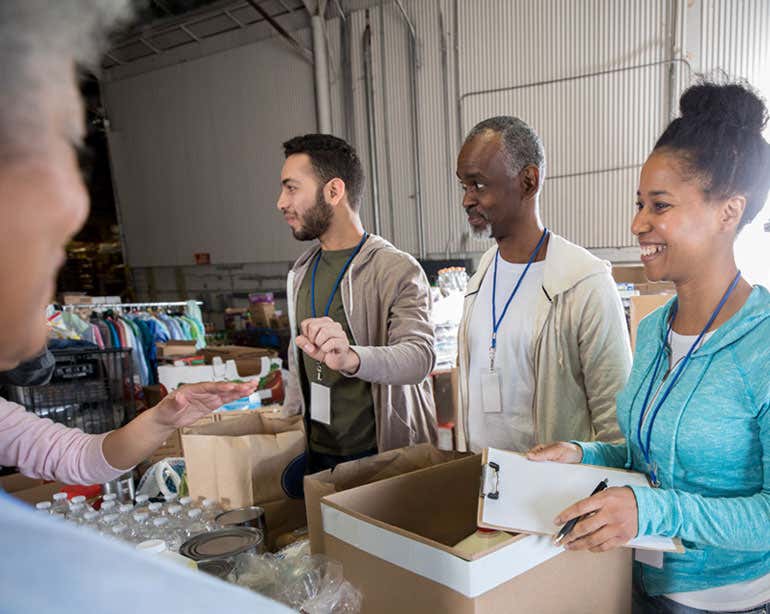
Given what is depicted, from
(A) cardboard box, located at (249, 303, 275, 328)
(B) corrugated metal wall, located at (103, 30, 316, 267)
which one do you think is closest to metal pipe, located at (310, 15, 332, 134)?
(B) corrugated metal wall, located at (103, 30, 316, 267)

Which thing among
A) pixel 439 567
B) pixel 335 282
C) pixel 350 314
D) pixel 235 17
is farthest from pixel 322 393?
pixel 235 17

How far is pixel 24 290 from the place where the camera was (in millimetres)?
327

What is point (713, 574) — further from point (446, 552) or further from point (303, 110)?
point (303, 110)

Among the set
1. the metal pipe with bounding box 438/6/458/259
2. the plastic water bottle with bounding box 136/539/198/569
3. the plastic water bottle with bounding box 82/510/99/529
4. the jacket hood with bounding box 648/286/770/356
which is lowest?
the plastic water bottle with bounding box 82/510/99/529

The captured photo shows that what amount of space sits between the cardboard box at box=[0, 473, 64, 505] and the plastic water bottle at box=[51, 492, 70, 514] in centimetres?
22

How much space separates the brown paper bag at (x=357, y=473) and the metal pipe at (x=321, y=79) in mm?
6672

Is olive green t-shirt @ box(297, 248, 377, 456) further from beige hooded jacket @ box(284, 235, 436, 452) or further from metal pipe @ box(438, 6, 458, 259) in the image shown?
metal pipe @ box(438, 6, 458, 259)

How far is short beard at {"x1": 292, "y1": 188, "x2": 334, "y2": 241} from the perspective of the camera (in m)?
1.94

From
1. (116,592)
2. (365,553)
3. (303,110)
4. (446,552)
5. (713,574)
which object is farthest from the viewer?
(303,110)

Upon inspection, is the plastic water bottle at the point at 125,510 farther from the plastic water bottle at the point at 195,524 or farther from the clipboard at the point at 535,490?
the clipboard at the point at 535,490

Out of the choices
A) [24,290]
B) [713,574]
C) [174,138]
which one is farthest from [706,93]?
[174,138]

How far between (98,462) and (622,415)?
116cm

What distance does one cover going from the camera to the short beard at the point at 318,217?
194 cm

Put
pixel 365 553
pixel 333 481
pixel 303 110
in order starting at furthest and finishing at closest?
1. pixel 303 110
2. pixel 333 481
3. pixel 365 553
